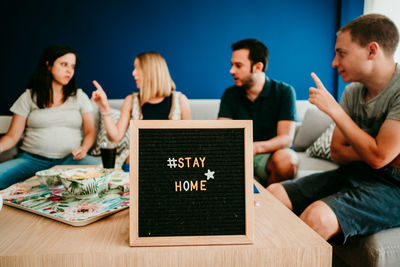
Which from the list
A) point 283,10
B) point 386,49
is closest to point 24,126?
point 386,49

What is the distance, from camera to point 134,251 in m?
0.58

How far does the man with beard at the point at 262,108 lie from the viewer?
191 centimetres

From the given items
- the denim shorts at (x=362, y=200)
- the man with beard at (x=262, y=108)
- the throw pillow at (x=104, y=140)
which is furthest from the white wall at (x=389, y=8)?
the throw pillow at (x=104, y=140)

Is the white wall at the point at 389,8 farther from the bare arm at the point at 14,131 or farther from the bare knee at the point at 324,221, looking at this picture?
the bare arm at the point at 14,131

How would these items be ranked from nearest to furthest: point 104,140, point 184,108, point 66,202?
1. point 66,202
2. point 184,108
3. point 104,140

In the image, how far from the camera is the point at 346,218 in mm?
1004

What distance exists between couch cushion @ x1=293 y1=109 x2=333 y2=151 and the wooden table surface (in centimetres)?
203

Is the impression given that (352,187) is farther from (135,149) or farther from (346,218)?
(135,149)

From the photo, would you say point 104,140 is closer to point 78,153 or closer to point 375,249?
point 78,153

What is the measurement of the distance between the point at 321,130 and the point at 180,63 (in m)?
1.55

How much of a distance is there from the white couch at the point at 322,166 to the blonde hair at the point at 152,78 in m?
0.59

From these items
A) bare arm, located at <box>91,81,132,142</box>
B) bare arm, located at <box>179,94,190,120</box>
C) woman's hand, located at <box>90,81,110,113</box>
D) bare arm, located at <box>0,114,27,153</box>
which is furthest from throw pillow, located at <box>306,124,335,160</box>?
bare arm, located at <box>0,114,27,153</box>

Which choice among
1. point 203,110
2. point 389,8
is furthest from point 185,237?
point 389,8

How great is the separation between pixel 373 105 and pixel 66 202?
122cm
